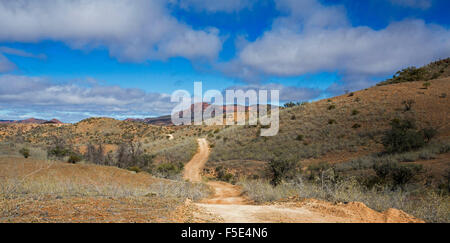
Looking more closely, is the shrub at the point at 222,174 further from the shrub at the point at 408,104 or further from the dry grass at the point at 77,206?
the shrub at the point at 408,104

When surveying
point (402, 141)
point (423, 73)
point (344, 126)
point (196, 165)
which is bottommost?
point (196, 165)

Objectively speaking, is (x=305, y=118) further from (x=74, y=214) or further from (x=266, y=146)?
(x=74, y=214)

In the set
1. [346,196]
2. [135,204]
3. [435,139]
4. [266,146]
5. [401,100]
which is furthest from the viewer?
[401,100]

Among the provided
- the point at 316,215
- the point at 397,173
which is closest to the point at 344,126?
the point at 397,173

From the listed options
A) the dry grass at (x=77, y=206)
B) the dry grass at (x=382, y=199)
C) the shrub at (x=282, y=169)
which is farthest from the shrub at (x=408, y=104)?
the dry grass at (x=77, y=206)

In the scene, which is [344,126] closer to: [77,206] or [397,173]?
[397,173]

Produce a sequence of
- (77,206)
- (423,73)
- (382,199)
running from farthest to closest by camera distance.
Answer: (423,73)
(382,199)
(77,206)

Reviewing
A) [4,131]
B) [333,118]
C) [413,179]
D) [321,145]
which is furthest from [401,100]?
[4,131]

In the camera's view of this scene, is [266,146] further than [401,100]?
No

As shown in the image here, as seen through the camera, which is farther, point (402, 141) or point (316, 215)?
point (402, 141)

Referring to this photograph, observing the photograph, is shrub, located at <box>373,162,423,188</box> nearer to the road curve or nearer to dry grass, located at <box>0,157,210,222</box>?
dry grass, located at <box>0,157,210,222</box>

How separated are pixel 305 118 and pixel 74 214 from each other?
31338 millimetres

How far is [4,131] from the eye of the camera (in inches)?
2099

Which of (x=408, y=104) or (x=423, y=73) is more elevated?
(x=423, y=73)
